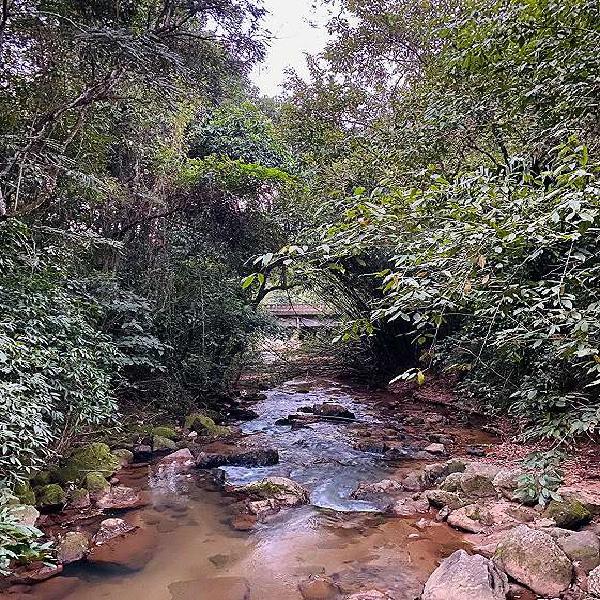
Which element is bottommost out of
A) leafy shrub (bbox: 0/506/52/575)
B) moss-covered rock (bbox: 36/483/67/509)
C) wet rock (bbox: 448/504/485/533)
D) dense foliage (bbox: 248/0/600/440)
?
wet rock (bbox: 448/504/485/533)

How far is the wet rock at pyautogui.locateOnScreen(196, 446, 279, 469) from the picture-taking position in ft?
18.8

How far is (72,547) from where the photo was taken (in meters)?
3.58

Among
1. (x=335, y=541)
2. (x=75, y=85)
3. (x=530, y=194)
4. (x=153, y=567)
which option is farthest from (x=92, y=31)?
(x=335, y=541)

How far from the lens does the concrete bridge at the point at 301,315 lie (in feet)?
43.4

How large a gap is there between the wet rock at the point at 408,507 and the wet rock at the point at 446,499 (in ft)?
0.26

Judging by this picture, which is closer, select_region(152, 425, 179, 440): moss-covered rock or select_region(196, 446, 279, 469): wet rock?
select_region(196, 446, 279, 469): wet rock

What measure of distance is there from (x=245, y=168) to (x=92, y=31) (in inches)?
155

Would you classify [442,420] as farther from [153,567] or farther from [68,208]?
[68,208]

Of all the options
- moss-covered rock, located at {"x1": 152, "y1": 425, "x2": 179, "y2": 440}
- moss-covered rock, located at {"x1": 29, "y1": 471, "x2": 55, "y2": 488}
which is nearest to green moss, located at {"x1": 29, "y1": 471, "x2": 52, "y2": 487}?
moss-covered rock, located at {"x1": 29, "y1": 471, "x2": 55, "y2": 488}

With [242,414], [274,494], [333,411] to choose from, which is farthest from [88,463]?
[333,411]

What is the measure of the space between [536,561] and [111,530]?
10.2ft

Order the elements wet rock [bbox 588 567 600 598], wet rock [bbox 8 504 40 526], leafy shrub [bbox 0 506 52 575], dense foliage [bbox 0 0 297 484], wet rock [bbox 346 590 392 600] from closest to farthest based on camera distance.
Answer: leafy shrub [bbox 0 506 52 575]
wet rock [bbox 588 567 600 598]
wet rock [bbox 346 590 392 600]
wet rock [bbox 8 504 40 526]
dense foliage [bbox 0 0 297 484]

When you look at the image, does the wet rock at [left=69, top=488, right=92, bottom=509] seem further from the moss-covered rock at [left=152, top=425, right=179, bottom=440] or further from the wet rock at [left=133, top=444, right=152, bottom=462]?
the moss-covered rock at [left=152, top=425, right=179, bottom=440]

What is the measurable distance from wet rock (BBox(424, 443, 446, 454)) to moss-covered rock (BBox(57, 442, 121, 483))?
3592 mm
